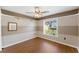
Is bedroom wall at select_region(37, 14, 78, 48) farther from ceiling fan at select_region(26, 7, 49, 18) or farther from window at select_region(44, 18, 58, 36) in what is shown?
ceiling fan at select_region(26, 7, 49, 18)

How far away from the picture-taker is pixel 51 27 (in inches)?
68.1

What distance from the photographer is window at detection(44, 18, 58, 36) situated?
169 cm

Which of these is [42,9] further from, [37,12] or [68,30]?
[68,30]

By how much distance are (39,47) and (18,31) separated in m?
0.49

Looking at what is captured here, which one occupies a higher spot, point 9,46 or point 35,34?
point 35,34

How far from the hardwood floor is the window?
0.18 metres

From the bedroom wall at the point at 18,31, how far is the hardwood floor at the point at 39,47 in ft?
0.31

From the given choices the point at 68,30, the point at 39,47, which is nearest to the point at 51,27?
the point at 68,30
